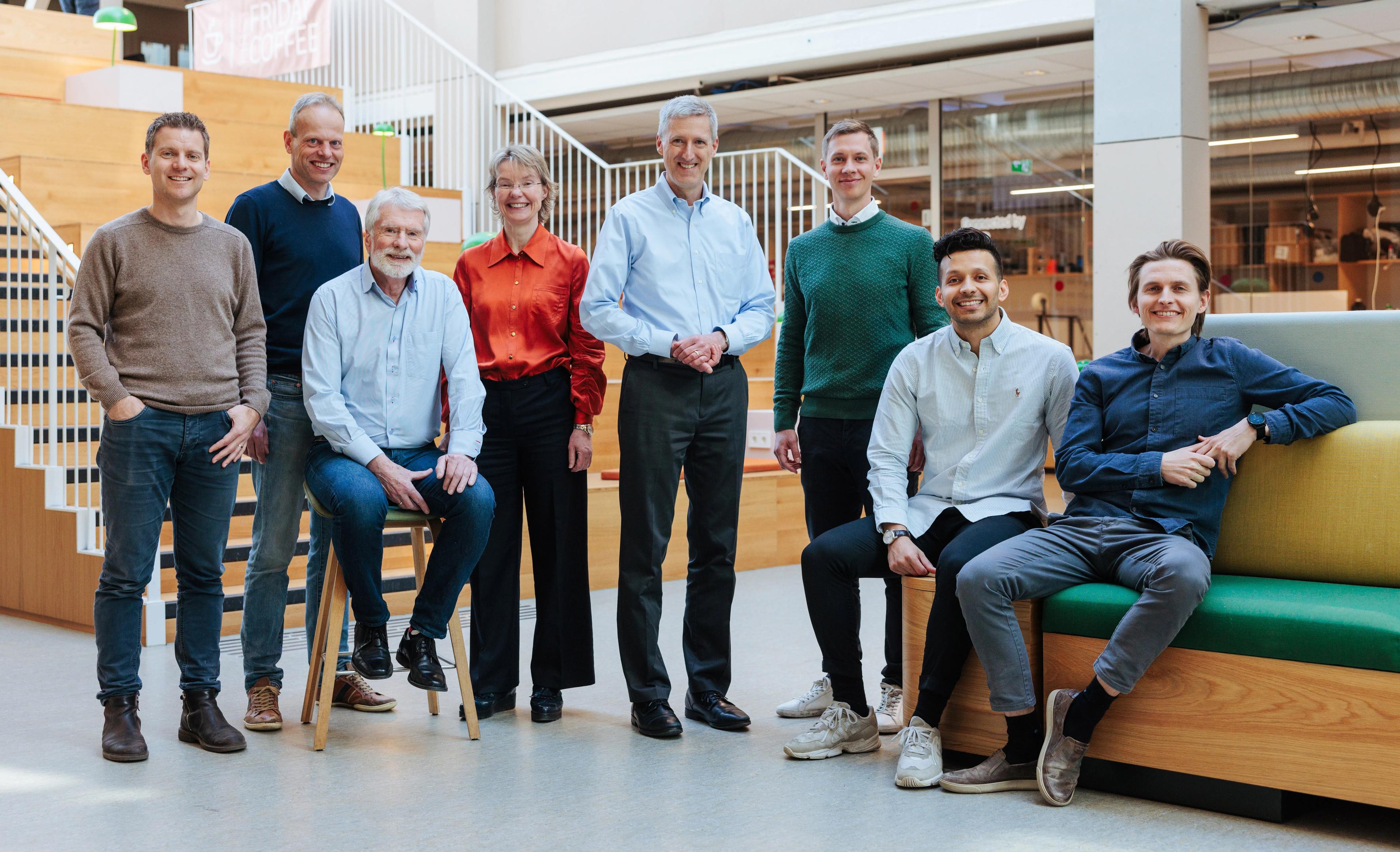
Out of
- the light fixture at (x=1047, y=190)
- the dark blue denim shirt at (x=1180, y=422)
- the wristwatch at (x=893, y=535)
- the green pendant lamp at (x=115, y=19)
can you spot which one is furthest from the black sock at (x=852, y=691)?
the light fixture at (x=1047, y=190)

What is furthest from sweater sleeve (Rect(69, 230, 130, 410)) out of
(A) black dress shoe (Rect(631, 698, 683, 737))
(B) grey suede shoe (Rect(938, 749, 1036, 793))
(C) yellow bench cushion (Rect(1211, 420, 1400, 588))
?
(C) yellow bench cushion (Rect(1211, 420, 1400, 588))

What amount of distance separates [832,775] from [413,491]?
3.87 ft

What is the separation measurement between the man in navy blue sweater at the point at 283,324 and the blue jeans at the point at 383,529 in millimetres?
149

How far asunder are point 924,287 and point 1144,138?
13.0 ft

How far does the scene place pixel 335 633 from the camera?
322 centimetres

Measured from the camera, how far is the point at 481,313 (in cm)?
350

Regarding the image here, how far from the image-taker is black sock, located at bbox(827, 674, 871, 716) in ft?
10.4

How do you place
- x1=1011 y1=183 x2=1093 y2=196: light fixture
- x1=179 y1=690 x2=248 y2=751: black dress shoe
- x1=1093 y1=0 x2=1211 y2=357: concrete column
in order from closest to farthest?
x1=179 y1=690 x2=248 y2=751: black dress shoe, x1=1093 y1=0 x2=1211 y2=357: concrete column, x1=1011 y1=183 x2=1093 y2=196: light fixture

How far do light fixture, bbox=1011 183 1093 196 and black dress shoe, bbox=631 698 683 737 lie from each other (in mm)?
8432

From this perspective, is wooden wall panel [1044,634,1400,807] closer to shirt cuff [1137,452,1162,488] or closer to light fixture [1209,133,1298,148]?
shirt cuff [1137,452,1162,488]

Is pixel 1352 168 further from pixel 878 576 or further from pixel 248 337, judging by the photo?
pixel 248 337

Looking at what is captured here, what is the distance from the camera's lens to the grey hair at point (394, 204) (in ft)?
10.8

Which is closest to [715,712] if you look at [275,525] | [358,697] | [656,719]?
[656,719]

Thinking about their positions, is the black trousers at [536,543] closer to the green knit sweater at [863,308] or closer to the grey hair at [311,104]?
the green knit sweater at [863,308]
